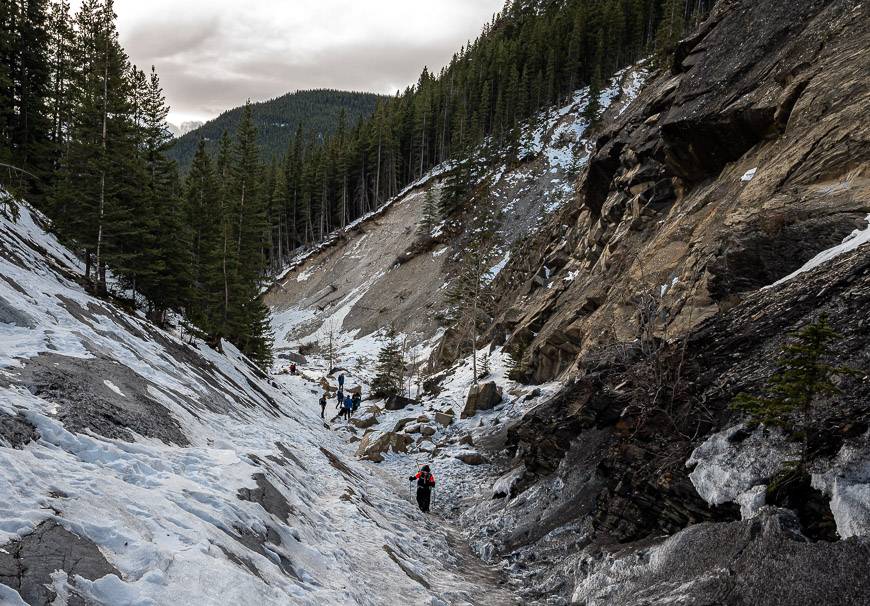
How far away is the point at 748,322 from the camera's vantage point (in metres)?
9.80

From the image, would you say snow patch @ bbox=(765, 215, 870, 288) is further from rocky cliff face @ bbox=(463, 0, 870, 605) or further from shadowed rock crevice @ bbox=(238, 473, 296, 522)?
shadowed rock crevice @ bbox=(238, 473, 296, 522)

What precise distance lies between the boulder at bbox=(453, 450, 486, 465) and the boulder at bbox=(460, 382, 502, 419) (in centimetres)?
404

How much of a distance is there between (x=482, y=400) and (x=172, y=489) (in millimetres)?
16830

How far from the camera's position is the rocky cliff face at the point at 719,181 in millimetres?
12305

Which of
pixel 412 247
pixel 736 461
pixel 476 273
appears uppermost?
pixel 412 247

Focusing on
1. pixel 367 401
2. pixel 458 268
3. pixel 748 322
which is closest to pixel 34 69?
pixel 367 401

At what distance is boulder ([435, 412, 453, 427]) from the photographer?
22.8m

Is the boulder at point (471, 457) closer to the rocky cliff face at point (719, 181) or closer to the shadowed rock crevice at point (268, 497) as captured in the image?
the rocky cliff face at point (719, 181)

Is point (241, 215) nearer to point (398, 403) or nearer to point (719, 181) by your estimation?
point (398, 403)

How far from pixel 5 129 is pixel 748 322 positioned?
3639 cm

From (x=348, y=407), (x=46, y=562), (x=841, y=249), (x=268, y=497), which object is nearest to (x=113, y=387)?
(x=268, y=497)

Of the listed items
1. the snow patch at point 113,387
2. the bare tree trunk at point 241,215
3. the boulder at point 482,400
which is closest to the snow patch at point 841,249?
the snow patch at point 113,387

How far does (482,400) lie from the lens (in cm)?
2262

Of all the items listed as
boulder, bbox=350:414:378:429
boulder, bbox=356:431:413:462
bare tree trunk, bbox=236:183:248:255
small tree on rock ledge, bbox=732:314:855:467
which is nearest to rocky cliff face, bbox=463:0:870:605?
small tree on rock ledge, bbox=732:314:855:467
